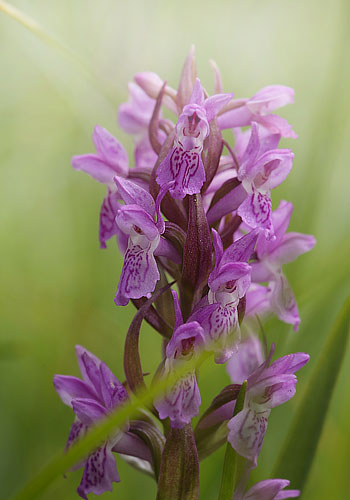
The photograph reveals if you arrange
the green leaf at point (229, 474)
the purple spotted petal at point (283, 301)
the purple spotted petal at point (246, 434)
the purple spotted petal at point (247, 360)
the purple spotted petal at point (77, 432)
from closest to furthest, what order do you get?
the green leaf at point (229, 474), the purple spotted petal at point (246, 434), the purple spotted petal at point (77, 432), the purple spotted petal at point (283, 301), the purple spotted petal at point (247, 360)

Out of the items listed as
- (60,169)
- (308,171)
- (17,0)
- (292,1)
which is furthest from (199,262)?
(292,1)

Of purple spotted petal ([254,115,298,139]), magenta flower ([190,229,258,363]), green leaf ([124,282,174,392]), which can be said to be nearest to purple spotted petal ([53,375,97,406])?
green leaf ([124,282,174,392])

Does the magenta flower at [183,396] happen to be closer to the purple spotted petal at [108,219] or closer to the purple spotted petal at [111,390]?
the purple spotted petal at [111,390]

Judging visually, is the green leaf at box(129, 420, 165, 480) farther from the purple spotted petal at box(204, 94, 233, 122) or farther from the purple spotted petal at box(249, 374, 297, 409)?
the purple spotted petal at box(204, 94, 233, 122)

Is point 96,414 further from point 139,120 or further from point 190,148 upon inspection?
point 139,120

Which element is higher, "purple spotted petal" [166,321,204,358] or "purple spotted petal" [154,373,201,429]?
"purple spotted petal" [166,321,204,358]

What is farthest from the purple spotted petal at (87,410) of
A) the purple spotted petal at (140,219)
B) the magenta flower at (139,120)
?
the magenta flower at (139,120)
